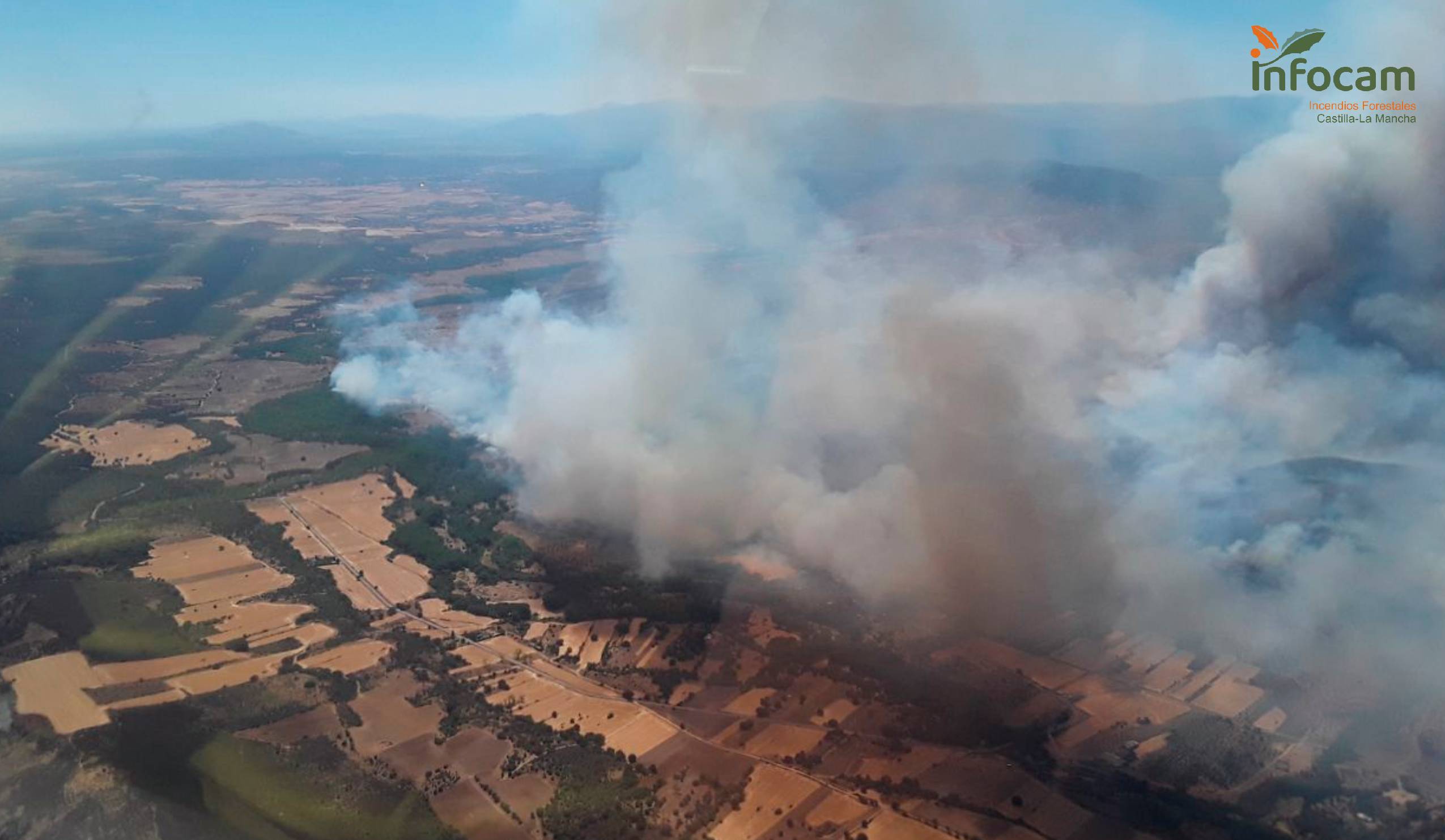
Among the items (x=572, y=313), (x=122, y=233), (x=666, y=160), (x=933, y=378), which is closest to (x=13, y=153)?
(x=122, y=233)

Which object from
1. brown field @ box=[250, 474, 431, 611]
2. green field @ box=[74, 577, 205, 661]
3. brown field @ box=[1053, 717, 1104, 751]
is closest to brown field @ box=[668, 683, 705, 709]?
brown field @ box=[1053, 717, 1104, 751]

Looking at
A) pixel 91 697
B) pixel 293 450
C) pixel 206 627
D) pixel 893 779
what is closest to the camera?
pixel 893 779

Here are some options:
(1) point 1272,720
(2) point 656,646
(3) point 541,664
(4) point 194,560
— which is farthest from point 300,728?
(1) point 1272,720

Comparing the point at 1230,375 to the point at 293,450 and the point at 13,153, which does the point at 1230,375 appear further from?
the point at 13,153

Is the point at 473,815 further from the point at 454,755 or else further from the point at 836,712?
the point at 836,712

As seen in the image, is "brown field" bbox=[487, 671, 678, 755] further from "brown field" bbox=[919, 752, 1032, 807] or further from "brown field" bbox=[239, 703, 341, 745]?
"brown field" bbox=[919, 752, 1032, 807]

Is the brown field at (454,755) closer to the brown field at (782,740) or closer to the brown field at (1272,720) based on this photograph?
the brown field at (782,740)
